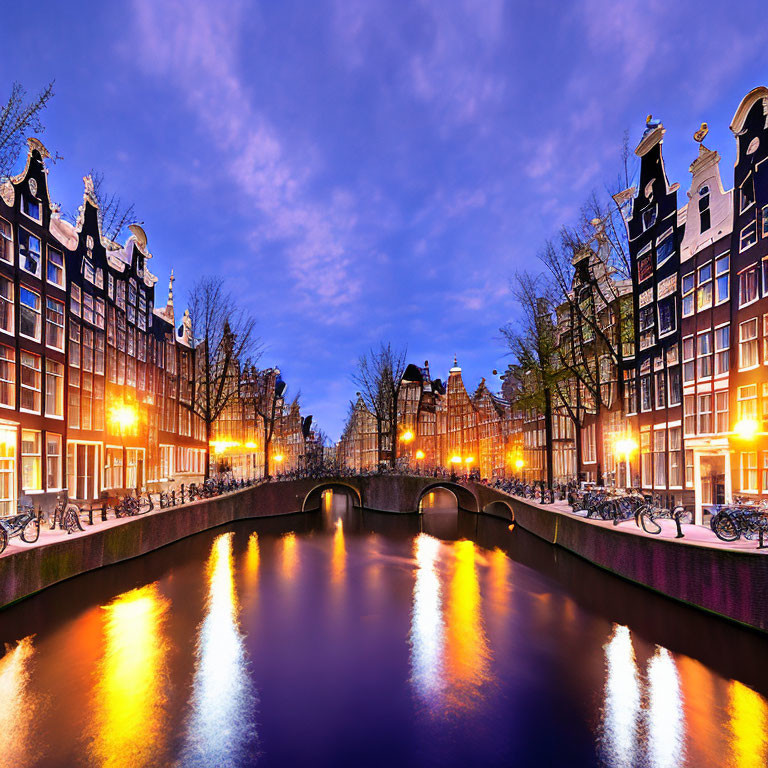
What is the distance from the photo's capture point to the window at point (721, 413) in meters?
21.9

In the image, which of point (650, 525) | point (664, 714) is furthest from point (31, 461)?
point (650, 525)

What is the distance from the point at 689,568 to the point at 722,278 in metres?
12.9

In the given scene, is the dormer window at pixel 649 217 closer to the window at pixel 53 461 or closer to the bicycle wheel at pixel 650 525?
the bicycle wheel at pixel 650 525

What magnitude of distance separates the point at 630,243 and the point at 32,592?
99.7 feet

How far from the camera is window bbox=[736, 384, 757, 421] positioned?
19.9 m

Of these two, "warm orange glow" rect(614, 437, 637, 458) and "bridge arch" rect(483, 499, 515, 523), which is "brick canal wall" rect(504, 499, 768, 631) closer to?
"warm orange glow" rect(614, 437, 637, 458)

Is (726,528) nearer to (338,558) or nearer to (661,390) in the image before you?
(661,390)

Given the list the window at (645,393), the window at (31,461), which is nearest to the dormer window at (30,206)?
the window at (31,461)

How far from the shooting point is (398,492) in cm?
4897

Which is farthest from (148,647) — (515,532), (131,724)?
(515,532)

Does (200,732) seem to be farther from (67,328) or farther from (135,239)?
(135,239)

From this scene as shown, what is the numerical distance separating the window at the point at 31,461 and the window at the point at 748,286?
2830 cm

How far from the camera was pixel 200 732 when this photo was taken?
1004cm

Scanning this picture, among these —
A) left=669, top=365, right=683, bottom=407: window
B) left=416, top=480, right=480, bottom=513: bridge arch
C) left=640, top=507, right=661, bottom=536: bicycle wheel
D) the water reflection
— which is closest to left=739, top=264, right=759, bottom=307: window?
left=669, top=365, right=683, bottom=407: window
